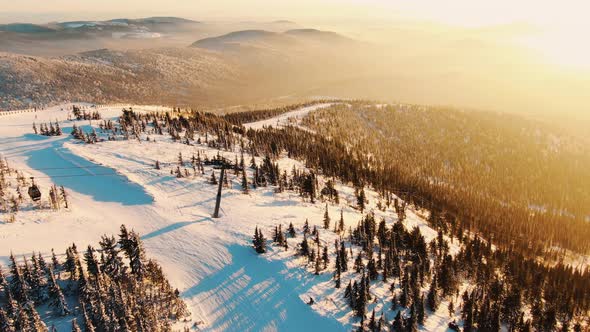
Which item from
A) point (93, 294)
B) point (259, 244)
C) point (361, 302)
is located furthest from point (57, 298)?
point (361, 302)

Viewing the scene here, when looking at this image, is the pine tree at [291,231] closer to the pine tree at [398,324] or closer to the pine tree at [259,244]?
the pine tree at [259,244]

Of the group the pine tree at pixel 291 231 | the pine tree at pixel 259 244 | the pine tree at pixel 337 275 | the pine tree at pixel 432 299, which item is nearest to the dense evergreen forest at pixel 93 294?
the pine tree at pixel 259 244

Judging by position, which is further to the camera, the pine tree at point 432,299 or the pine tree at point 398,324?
the pine tree at point 432,299

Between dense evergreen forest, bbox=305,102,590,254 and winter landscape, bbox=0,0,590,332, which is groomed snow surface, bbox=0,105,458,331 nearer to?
winter landscape, bbox=0,0,590,332

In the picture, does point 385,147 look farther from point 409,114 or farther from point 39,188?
point 39,188

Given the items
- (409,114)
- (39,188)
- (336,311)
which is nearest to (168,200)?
(39,188)

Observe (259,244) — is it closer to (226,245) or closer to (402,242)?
(226,245)
